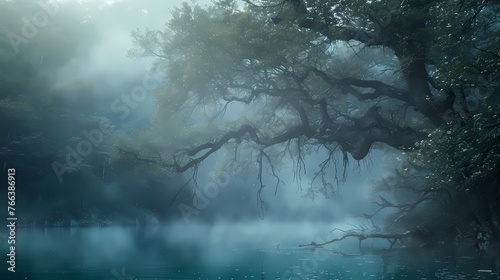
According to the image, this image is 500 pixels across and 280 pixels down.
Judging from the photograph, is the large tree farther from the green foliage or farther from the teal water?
the teal water

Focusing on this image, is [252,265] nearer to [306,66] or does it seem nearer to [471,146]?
[306,66]

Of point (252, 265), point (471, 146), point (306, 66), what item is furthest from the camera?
point (306, 66)

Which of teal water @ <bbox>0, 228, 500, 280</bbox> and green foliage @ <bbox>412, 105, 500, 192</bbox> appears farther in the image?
teal water @ <bbox>0, 228, 500, 280</bbox>

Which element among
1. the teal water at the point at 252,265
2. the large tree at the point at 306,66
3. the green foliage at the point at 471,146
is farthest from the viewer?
the large tree at the point at 306,66

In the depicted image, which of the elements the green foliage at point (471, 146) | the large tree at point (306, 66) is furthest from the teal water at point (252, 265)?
the large tree at point (306, 66)

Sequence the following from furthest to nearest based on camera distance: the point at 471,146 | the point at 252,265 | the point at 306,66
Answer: the point at 306,66 → the point at 252,265 → the point at 471,146

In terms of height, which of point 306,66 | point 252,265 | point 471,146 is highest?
point 306,66

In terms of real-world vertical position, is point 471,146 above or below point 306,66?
below

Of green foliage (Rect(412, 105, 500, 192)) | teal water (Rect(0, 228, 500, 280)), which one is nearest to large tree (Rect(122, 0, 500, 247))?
green foliage (Rect(412, 105, 500, 192))

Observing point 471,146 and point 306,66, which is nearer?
point 471,146

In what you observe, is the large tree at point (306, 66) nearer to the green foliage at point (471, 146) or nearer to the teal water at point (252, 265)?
the green foliage at point (471, 146)

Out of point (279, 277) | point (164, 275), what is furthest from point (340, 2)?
point (164, 275)

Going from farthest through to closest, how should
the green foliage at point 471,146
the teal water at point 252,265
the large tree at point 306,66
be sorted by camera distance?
the large tree at point 306,66, the teal water at point 252,265, the green foliage at point 471,146

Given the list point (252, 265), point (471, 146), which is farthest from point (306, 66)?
point (471, 146)
